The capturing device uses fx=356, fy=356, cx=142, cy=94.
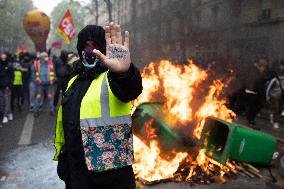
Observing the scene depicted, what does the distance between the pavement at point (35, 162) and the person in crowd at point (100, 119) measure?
9.88ft

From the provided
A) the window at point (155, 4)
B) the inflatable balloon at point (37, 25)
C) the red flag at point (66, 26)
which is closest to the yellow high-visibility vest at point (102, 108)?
the window at point (155, 4)

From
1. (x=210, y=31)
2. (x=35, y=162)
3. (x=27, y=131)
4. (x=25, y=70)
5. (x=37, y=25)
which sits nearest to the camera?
(x=35, y=162)

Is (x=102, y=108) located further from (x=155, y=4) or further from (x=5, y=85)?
(x=155, y=4)

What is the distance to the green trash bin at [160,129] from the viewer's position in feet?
19.0

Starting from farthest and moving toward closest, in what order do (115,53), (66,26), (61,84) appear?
(66,26) → (61,84) → (115,53)

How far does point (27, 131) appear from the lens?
902cm

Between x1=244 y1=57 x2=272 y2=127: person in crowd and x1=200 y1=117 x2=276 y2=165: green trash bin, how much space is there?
12.4 feet

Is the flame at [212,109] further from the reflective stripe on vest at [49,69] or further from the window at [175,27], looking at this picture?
the window at [175,27]

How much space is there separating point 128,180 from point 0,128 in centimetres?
760

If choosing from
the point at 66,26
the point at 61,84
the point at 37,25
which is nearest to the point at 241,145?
the point at 61,84

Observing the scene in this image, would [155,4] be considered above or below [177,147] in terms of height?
above

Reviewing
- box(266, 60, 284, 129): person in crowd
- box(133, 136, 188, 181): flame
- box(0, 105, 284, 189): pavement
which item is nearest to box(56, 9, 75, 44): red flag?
box(0, 105, 284, 189): pavement

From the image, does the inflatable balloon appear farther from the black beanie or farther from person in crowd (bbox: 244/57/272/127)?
the black beanie

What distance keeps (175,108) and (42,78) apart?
5485 millimetres
